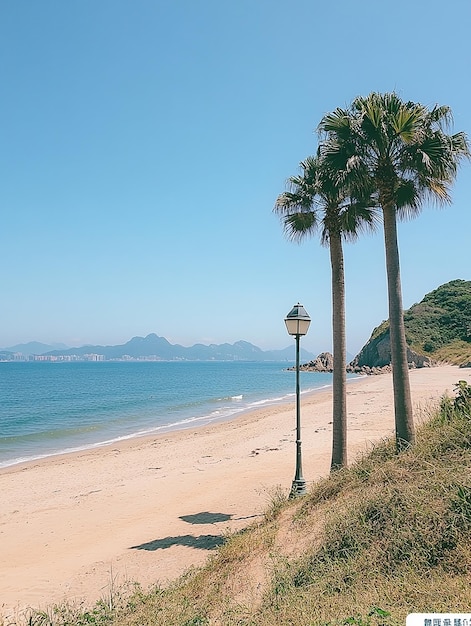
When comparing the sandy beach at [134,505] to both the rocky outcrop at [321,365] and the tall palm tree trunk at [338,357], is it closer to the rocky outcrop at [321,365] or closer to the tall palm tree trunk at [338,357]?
the tall palm tree trunk at [338,357]

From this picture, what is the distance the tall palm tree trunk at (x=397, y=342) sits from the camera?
8656 millimetres

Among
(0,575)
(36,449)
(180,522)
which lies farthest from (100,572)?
(36,449)

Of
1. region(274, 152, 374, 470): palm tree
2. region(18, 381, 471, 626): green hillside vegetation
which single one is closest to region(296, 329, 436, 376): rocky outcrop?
region(274, 152, 374, 470): palm tree

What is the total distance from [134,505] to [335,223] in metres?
8.64

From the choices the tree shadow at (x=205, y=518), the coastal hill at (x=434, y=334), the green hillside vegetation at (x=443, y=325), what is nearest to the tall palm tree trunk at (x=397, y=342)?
the tree shadow at (x=205, y=518)

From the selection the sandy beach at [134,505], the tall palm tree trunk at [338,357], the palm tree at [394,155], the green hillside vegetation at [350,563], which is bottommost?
the sandy beach at [134,505]

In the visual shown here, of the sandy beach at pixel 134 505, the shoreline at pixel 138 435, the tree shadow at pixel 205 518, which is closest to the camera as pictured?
the sandy beach at pixel 134 505

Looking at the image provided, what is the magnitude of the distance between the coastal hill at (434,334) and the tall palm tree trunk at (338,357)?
58.4 m

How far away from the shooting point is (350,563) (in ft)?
16.6

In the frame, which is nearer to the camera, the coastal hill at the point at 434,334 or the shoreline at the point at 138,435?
the shoreline at the point at 138,435

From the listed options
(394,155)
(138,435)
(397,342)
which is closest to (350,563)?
(397,342)

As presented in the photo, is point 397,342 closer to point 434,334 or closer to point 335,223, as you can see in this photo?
point 335,223

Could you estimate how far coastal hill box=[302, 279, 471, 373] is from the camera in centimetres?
7625

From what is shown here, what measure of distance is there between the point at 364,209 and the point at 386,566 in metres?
7.89
